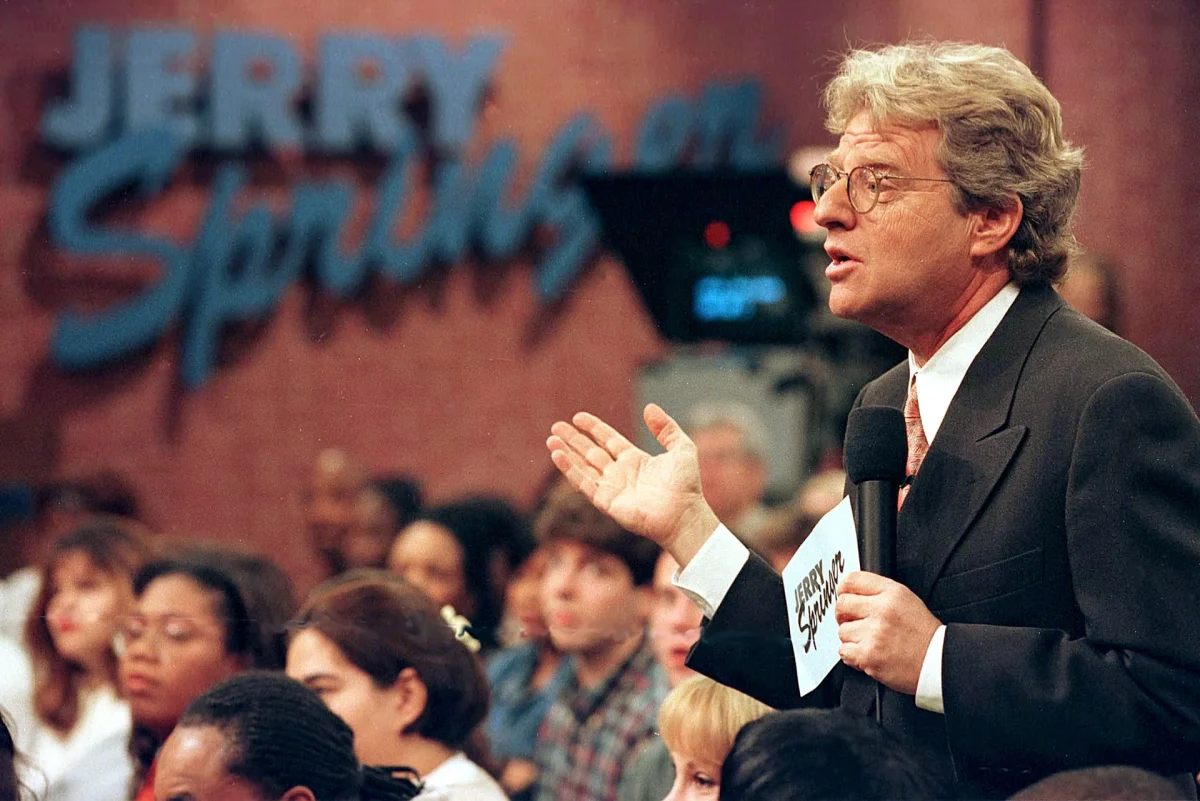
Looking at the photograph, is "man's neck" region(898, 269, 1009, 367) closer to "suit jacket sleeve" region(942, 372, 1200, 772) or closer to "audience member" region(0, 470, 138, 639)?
"suit jacket sleeve" region(942, 372, 1200, 772)

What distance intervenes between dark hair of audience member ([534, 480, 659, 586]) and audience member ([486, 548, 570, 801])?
26 centimetres

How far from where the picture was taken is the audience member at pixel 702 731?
1962 millimetres

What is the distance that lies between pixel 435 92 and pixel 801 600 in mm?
4726

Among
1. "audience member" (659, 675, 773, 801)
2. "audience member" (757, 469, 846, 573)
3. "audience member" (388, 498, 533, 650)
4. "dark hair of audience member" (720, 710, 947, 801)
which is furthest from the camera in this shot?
"audience member" (388, 498, 533, 650)

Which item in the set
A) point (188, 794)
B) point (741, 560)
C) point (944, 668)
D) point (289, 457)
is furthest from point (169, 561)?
point (289, 457)

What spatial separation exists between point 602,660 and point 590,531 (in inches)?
22.0

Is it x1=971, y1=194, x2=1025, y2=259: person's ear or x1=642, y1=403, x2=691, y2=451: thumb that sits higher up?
x1=971, y1=194, x2=1025, y2=259: person's ear

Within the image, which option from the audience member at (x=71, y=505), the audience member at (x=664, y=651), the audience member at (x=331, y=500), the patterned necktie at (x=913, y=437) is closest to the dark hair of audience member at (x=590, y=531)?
the audience member at (x=664, y=651)

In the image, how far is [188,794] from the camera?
199cm

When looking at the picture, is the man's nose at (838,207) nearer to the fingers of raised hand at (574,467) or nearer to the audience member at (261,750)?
the fingers of raised hand at (574,467)

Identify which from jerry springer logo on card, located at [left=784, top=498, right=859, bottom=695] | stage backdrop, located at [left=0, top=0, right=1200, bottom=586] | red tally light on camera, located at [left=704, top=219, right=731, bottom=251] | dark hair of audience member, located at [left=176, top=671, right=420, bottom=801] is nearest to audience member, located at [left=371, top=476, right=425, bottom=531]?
stage backdrop, located at [left=0, top=0, right=1200, bottom=586]

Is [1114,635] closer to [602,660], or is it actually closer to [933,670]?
[933,670]

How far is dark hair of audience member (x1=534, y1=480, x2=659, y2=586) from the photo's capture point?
8.34 feet

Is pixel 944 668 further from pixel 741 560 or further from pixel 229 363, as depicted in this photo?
pixel 229 363
